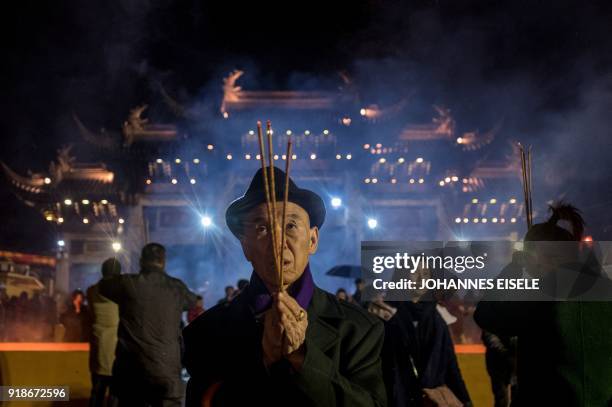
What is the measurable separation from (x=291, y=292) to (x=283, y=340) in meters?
0.34

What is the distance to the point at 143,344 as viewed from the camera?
12.5ft

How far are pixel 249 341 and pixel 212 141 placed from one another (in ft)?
52.8

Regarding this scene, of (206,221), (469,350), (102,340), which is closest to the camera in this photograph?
(102,340)

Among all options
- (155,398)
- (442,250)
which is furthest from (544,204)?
(155,398)

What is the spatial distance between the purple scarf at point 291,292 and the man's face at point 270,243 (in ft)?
0.09

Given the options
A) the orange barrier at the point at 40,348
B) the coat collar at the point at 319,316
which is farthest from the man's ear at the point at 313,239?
the orange barrier at the point at 40,348

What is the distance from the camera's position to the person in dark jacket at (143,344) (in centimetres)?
381

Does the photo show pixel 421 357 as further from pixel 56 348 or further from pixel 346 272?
pixel 346 272

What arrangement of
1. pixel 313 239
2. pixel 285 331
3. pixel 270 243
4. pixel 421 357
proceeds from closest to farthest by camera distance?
1. pixel 285 331
2. pixel 270 243
3. pixel 313 239
4. pixel 421 357

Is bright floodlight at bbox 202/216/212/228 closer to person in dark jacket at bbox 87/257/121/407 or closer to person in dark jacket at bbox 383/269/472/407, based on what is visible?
person in dark jacket at bbox 87/257/121/407

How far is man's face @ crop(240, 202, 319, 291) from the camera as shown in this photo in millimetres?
1557

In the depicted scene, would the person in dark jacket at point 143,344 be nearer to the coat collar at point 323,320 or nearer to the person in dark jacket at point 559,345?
the coat collar at point 323,320

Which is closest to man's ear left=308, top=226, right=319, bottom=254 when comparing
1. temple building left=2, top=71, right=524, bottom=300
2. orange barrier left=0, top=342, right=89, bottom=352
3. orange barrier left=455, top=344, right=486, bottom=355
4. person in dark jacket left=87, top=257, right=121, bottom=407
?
person in dark jacket left=87, top=257, right=121, bottom=407

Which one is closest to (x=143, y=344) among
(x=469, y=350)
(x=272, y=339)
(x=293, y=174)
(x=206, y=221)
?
(x=272, y=339)
